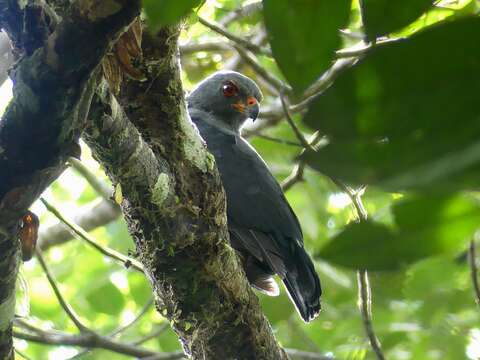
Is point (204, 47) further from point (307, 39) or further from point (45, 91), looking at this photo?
point (307, 39)

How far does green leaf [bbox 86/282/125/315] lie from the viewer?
533 centimetres

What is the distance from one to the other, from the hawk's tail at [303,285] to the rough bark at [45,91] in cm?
189

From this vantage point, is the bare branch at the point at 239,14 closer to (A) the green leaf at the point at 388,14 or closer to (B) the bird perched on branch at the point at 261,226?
(B) the bird perched on branch at the point at 261,226

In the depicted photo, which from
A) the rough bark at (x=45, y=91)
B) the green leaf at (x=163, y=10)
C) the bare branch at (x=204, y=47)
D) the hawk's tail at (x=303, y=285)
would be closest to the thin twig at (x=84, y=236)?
the hawk's tail at (x=303, y=285)

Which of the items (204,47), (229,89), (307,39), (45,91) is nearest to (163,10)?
(307,39)

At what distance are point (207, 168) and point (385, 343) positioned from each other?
2208 mm

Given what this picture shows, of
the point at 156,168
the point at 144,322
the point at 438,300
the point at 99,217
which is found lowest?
the point at 144,322

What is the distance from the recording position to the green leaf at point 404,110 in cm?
53

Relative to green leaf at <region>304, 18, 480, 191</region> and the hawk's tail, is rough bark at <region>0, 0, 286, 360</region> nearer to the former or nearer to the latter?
the hawk's tail

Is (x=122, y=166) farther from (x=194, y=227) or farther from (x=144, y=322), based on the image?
(x=144, y=322)

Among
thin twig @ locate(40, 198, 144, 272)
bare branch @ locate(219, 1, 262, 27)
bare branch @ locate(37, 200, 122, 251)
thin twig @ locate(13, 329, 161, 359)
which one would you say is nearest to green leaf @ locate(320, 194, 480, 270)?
thin twig @ locate(40, 198, 144, 272)

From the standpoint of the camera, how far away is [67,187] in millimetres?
8031

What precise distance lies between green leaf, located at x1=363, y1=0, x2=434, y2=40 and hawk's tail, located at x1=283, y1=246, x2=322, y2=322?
3.02 metres

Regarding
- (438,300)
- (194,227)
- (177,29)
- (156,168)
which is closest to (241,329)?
(194,227)
